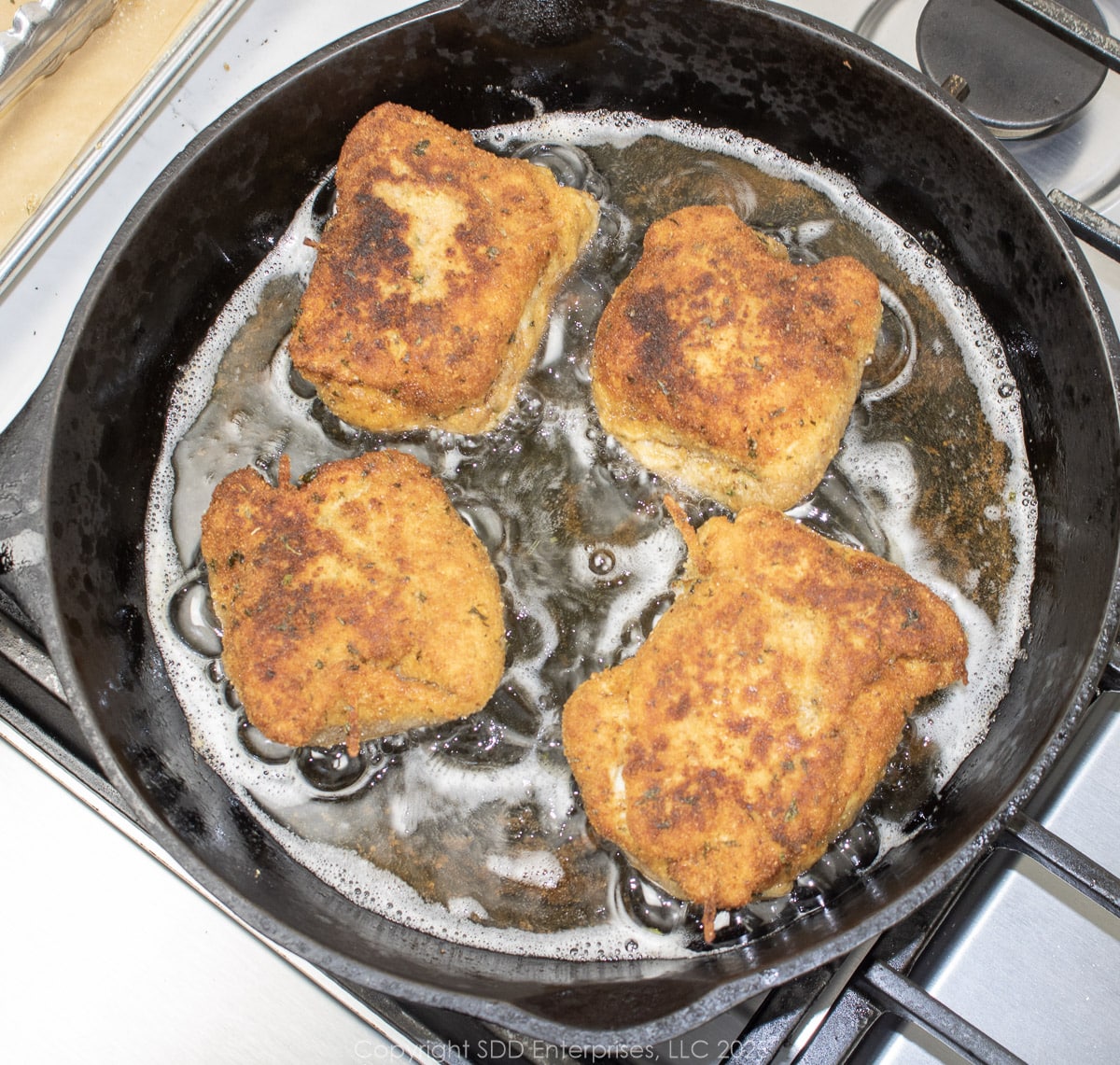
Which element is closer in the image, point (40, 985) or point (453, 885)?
point (40, 985)

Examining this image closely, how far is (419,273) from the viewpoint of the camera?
138 centimetres

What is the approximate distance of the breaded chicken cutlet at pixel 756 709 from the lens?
1225 millimetres

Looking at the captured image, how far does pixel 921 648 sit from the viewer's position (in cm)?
128

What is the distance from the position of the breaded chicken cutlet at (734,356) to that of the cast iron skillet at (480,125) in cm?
22

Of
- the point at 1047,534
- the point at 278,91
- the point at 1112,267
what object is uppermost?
the point at 1112,267

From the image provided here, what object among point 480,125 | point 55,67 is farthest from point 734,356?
point 55,67

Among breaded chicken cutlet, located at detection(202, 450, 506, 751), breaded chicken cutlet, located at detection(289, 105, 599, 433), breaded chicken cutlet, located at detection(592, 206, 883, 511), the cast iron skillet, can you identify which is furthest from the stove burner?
breaded chicken cutlet, located at detection(202, 450, 506, 751)

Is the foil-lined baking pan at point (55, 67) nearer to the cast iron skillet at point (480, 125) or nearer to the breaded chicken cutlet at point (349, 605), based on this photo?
the cast iron skillet at point (480, 125)

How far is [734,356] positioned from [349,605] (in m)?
0.62

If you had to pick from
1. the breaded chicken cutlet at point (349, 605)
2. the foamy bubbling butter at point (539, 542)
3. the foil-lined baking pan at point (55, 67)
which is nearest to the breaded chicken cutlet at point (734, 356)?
the foamy bubbling butter at point (539, 542)

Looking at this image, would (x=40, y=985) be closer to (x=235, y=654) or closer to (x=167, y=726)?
(x=167, y=726)

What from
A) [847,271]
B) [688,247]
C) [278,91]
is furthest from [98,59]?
[847,271]

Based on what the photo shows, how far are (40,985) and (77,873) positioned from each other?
14cm

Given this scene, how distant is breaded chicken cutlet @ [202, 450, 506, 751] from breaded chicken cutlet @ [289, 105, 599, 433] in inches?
5.3
